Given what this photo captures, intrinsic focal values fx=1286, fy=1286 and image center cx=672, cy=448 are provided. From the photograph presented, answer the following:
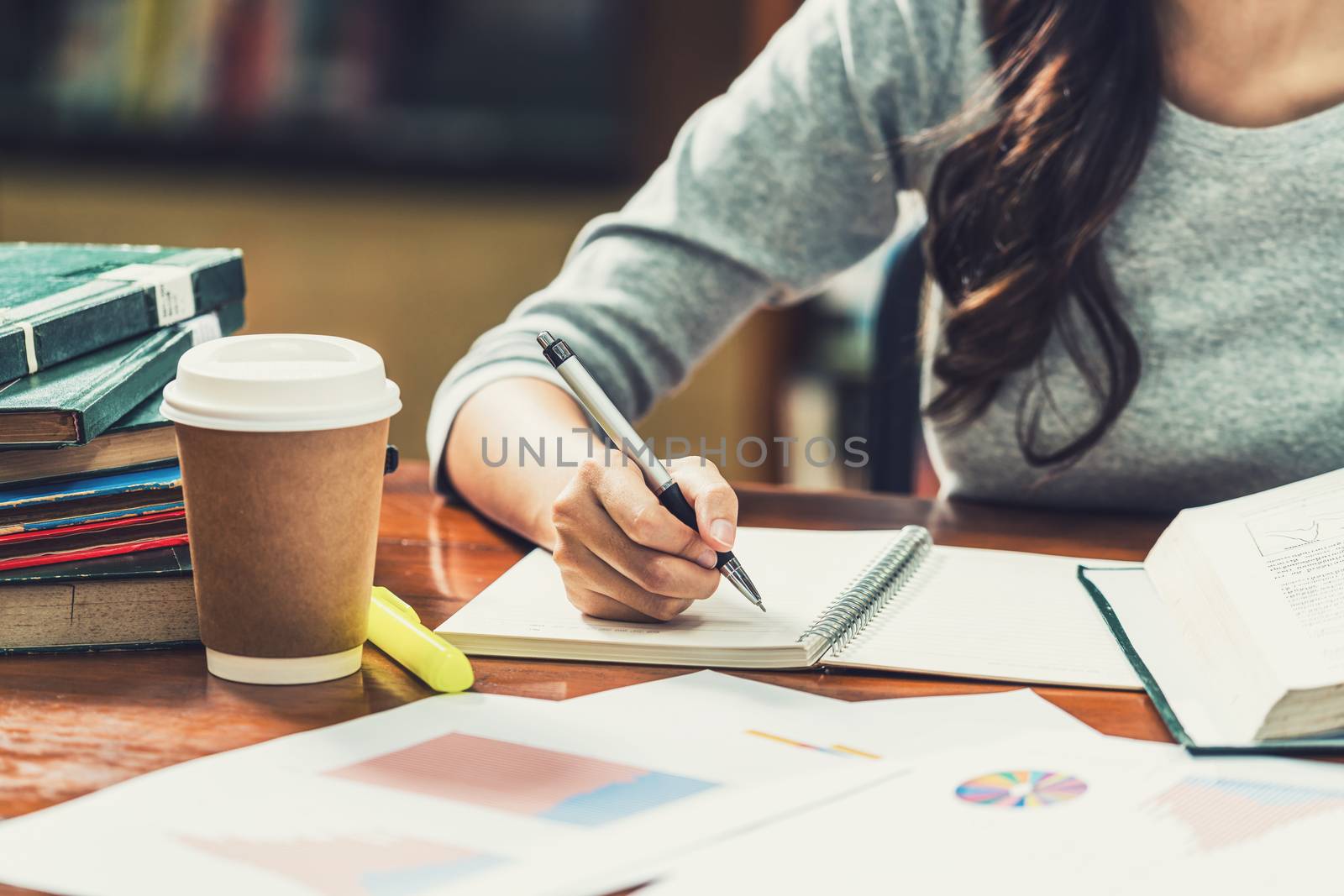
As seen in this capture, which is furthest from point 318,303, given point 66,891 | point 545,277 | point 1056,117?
point 66,891

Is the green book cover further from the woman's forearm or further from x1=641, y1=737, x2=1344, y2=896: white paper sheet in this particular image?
x1=641, y1=737, x2=1344, y2=896: white paper sheet

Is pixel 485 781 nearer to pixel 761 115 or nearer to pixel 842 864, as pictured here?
pixel 842 864

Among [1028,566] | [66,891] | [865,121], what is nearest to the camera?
[66,891]

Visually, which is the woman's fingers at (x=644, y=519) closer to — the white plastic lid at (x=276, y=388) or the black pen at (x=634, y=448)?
the black pen at (x=634, y=448)

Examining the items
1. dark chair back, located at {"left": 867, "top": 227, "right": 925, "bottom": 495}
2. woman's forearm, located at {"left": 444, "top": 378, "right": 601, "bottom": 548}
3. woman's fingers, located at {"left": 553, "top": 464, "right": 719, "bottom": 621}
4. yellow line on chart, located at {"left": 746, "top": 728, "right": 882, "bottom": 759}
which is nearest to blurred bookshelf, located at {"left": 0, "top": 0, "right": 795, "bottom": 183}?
dark chair back, located at {"left": 867, "top": 227, "right": 925, "bottom": 495}

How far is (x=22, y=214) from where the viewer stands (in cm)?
228

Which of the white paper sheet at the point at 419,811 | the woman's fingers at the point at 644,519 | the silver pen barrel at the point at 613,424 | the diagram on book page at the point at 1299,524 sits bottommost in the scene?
the white paper sheet at the point at 419,811

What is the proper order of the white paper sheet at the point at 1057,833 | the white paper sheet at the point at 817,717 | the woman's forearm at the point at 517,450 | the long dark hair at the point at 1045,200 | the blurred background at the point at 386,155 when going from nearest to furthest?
1. the white paper sheet at the point at 1057,833
2. the white paper sheet at the point at 817,717
3. the woman's forearm at the point at 517,450
4. the long dark hair at the point at 1045,200
5. the blurred background at the point at 386,155

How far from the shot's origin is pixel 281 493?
0.52 metres

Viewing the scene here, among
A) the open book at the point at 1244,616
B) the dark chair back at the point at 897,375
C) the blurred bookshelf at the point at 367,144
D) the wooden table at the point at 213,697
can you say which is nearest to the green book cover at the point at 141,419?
the wooden table at the point at 213,697

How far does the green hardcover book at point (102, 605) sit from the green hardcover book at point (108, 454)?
0.04 metres

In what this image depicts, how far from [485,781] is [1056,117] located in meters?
0.65

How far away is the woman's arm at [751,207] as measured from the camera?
958 millimetres

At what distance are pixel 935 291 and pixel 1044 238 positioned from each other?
0.13 meters
